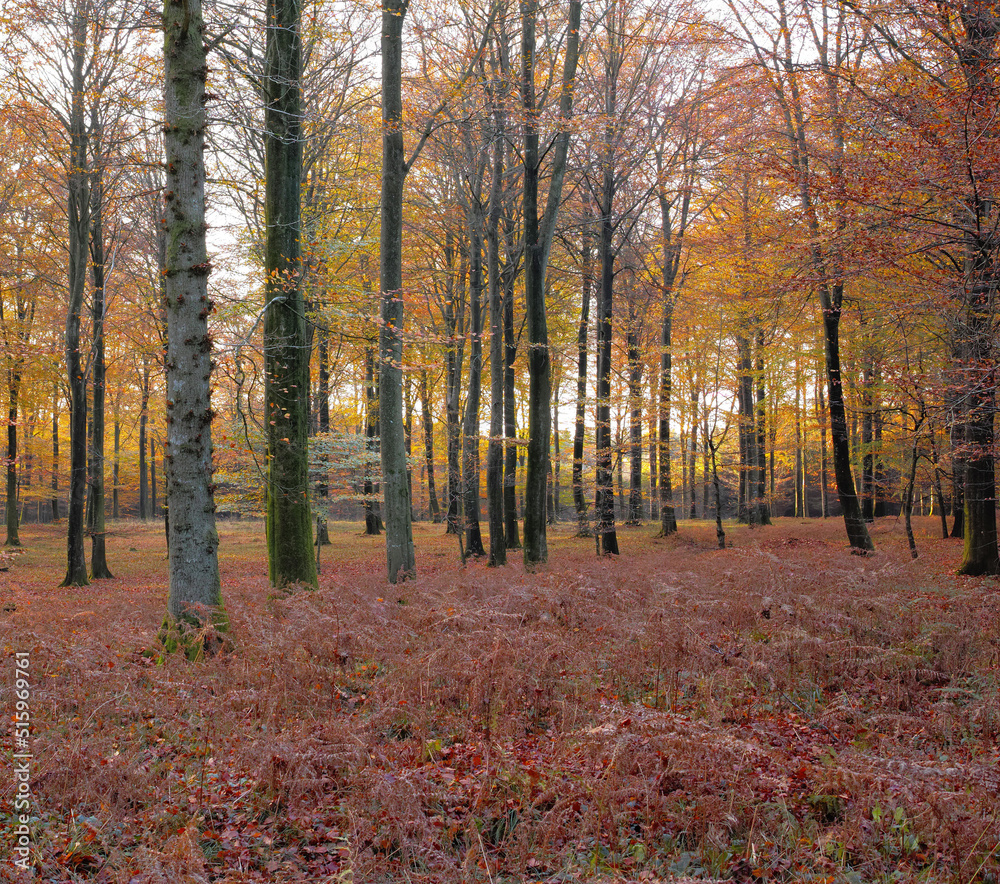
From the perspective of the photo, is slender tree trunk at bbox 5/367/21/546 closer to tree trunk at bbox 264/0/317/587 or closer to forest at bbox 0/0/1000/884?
forest at bbox 0/0/1000/884

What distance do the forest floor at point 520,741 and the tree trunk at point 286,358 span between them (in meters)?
1.53

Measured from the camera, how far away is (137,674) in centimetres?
543

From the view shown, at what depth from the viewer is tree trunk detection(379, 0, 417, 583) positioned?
33.9 ft

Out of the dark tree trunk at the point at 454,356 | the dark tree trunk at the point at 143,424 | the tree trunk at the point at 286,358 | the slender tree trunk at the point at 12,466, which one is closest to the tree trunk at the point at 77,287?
the dark tree trunk at the point at 143,424

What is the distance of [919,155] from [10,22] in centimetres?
1319

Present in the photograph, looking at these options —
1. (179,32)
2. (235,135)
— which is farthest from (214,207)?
(179,32)

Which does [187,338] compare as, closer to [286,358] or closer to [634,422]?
[286,358]

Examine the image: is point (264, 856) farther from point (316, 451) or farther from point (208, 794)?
point (316, 451)

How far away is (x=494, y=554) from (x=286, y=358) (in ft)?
25.7

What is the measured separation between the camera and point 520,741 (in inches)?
172

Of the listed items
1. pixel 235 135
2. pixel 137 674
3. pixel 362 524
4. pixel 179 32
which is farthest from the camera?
pixel 362 524

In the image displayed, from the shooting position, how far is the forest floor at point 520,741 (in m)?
3.12

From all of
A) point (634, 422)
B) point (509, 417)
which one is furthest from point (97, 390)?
point (634, 422)

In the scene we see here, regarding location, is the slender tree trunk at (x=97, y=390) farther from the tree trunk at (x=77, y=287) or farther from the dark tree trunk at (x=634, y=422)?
the dark tree trunk at (x=634, y=422)
